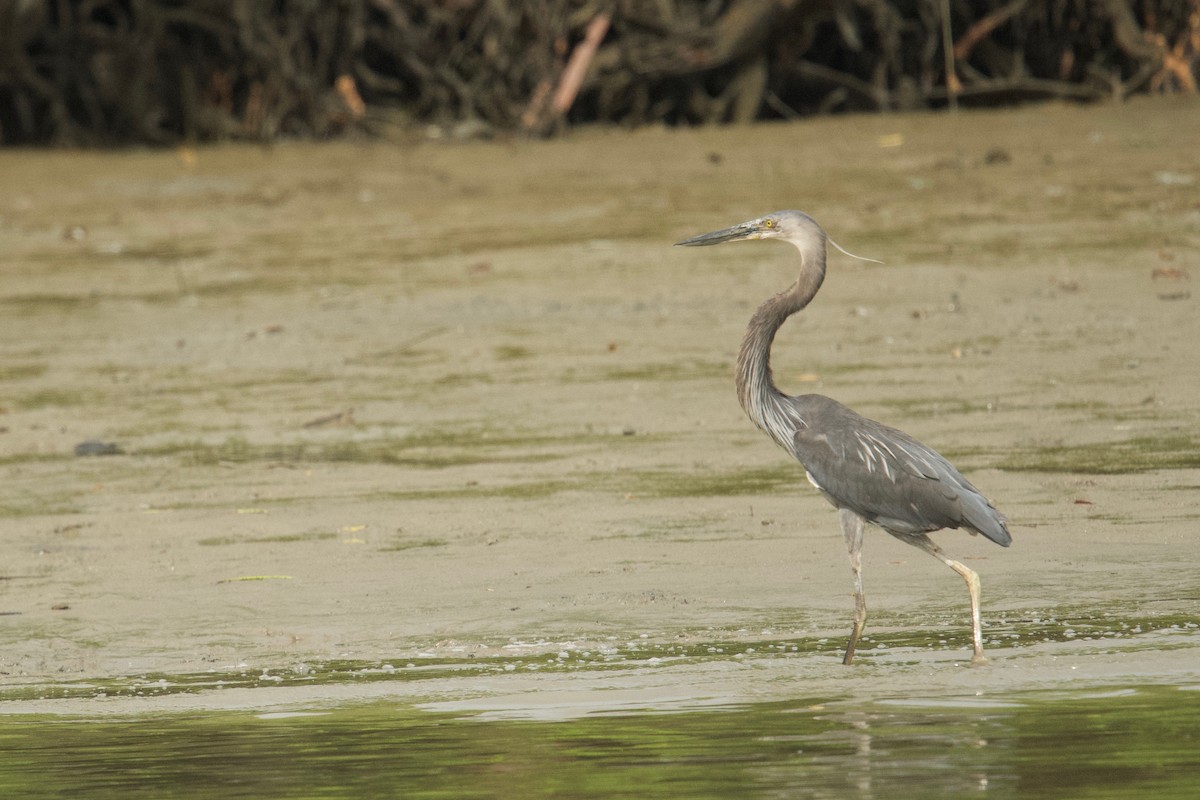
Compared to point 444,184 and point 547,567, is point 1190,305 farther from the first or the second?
point 444,184

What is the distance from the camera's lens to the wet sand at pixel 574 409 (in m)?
6.38

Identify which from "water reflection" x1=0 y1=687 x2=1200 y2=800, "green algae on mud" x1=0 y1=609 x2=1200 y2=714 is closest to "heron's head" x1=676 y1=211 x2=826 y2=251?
"green algae on mud" x1=0 y1=609 x2=1200 y2=714

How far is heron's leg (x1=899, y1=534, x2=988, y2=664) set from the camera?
589 cm

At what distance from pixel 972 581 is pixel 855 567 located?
37cm

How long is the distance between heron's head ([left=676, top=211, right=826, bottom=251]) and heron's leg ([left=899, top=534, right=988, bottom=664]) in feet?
3.84

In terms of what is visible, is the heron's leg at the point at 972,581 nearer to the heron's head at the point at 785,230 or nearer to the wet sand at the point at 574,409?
the wet sand at the point at 574,409

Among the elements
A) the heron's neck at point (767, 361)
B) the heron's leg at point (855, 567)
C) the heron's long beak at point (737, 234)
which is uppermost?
the heron's long beak at point (737, 234)

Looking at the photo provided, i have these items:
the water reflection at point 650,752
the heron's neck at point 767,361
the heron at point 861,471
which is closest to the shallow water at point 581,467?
the water reflection at point 650,752

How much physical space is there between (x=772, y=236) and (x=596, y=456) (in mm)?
1811

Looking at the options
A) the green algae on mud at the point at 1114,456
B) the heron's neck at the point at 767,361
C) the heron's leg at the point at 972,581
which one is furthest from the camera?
the green algae on mud at the point at 1114,456

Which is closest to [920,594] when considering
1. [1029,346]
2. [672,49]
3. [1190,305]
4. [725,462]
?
[725,462]

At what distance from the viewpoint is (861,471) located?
20.9 ft

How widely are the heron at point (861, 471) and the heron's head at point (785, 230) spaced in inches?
4.9

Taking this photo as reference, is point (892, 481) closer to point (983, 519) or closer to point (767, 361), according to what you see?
point (983, 519)
